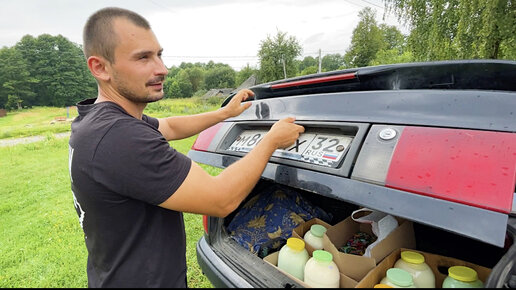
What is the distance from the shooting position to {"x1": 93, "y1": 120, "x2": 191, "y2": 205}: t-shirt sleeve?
106 cm

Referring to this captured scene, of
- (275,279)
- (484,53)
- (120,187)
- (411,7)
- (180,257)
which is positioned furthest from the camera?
(411,7)

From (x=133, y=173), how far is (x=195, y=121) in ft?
3.57

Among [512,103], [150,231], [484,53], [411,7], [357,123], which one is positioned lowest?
[150,231]

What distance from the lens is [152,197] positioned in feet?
3.54

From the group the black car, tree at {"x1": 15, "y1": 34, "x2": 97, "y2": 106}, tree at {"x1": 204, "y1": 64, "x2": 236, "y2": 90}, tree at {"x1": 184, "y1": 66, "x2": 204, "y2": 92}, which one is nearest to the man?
the black car

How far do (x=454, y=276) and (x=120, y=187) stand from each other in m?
1.28

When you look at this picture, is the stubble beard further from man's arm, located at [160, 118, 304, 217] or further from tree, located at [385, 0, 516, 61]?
tree, located at [385, 0, 516, 61]

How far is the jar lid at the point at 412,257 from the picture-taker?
42.2 inches

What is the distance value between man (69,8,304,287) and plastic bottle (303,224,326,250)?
478 mm

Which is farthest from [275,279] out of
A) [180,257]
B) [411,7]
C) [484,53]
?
[411,7]

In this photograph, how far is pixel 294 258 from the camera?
4.32ft

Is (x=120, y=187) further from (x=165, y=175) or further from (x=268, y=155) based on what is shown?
(x=268, y=155)

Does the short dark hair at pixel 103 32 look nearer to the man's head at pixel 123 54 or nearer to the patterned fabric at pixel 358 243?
the man's head at pixel 123 54

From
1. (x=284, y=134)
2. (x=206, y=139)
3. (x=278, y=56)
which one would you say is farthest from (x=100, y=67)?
(x=278, y=56)
